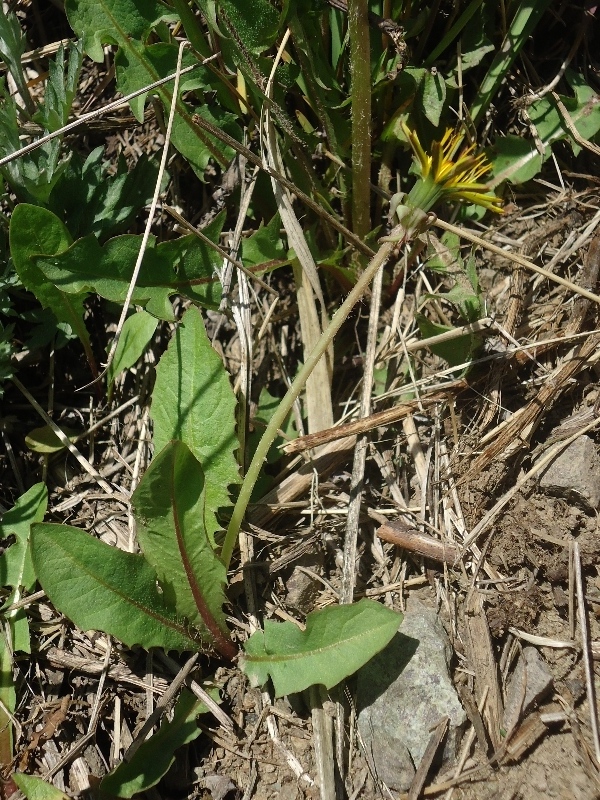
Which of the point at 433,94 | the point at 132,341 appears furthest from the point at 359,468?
the point at 433,94

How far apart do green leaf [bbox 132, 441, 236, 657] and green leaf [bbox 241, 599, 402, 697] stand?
0.16m

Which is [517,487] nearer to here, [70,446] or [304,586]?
[304,586]

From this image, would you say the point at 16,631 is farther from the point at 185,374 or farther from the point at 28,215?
the point at 28,215

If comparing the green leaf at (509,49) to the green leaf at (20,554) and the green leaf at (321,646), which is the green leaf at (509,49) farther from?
the green leaf at (20,554)

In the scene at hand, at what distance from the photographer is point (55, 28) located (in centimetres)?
261

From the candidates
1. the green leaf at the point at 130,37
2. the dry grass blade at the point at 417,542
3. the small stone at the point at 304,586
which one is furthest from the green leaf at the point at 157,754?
the green leaf at the point at 130,37

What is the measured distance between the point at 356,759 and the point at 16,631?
3.47ft

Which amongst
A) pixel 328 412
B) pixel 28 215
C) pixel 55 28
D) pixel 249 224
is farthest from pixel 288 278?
pixel 55 28

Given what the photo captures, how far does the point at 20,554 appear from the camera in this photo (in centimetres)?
212

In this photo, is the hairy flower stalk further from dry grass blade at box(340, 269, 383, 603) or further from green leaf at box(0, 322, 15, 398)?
green leaf at box(0, 322, 15, 398)

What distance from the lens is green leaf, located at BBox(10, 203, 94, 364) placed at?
6.45 ft

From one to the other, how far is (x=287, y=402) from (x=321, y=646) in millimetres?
656

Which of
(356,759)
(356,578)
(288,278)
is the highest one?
(288,278)

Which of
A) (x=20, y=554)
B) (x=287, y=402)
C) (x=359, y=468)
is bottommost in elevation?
(x=359, y=468)
